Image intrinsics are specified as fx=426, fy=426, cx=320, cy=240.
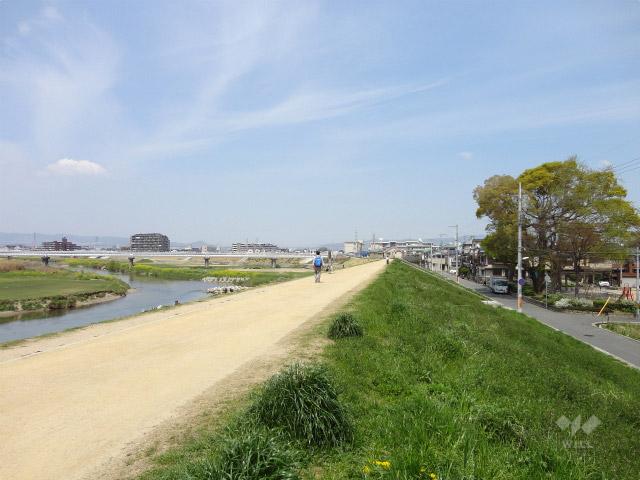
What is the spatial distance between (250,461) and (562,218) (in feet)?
158

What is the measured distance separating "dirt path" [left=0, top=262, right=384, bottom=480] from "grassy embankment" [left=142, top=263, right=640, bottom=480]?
3.27 feet

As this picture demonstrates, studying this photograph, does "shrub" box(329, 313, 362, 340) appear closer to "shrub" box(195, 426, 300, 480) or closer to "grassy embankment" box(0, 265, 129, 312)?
"shrub" box(195, 426, 300, 480)

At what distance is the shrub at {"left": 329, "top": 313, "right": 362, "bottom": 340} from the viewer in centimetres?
936

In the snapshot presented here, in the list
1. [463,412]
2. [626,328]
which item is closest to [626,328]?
[626,328]

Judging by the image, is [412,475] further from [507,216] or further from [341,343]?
[507,216]

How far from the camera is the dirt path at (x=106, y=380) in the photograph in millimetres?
4398

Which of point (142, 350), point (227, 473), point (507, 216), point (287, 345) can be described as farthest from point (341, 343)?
point (507, 216)

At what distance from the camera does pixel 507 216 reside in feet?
161

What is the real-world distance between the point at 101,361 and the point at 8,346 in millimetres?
2864

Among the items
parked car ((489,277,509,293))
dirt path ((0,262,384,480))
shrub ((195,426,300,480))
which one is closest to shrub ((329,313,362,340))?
dirt path ((0,262,384,480))

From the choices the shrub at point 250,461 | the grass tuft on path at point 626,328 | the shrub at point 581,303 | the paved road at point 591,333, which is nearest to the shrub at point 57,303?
the shrub at point 250,461

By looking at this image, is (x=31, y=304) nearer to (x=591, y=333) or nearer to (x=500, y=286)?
(x=591, y=333)

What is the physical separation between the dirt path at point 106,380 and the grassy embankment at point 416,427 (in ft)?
3.27

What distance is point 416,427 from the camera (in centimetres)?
482
